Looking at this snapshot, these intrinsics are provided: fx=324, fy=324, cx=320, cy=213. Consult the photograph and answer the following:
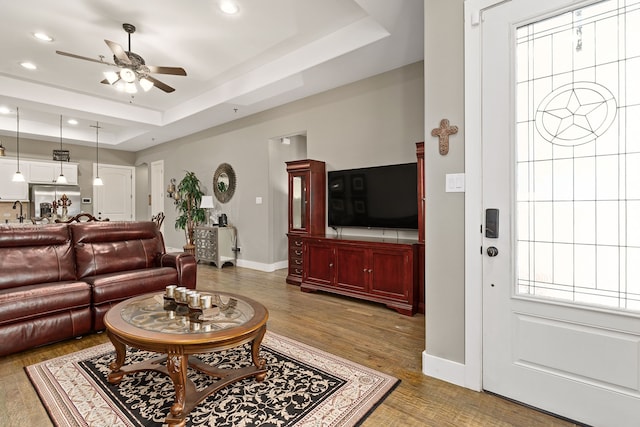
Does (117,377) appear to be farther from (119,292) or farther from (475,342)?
(475,342)

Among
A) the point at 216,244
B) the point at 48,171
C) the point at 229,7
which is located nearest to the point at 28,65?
the point at 229,7

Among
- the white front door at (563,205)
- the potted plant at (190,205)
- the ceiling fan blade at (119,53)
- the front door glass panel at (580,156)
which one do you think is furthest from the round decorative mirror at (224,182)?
the front door glass panel at (580,156)

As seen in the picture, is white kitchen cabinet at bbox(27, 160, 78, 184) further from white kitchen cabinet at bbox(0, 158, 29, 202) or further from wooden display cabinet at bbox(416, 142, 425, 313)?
wooden display cabinet at bbox(416, 142, 425, 313)

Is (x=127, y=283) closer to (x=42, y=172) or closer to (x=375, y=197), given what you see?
(x=375, y=197)

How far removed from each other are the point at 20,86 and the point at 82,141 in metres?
3.51

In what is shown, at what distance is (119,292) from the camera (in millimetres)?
2967

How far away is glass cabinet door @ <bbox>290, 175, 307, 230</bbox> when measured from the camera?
15.6 ft

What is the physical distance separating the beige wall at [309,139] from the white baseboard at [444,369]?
2514 millimetres

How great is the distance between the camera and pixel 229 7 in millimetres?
3191

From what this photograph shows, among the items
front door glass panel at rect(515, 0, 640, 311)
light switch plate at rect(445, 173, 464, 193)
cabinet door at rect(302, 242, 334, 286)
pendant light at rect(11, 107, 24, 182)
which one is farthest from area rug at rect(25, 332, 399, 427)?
pendant light at rect(11, 107, 24, 182)

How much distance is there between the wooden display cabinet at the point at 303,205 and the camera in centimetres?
465

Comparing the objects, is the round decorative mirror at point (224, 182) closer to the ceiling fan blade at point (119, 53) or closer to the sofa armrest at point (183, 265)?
the sofa armrest at point (183, 265)

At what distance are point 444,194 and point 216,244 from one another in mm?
4882

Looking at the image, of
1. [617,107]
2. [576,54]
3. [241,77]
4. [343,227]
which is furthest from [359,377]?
[241,77]
